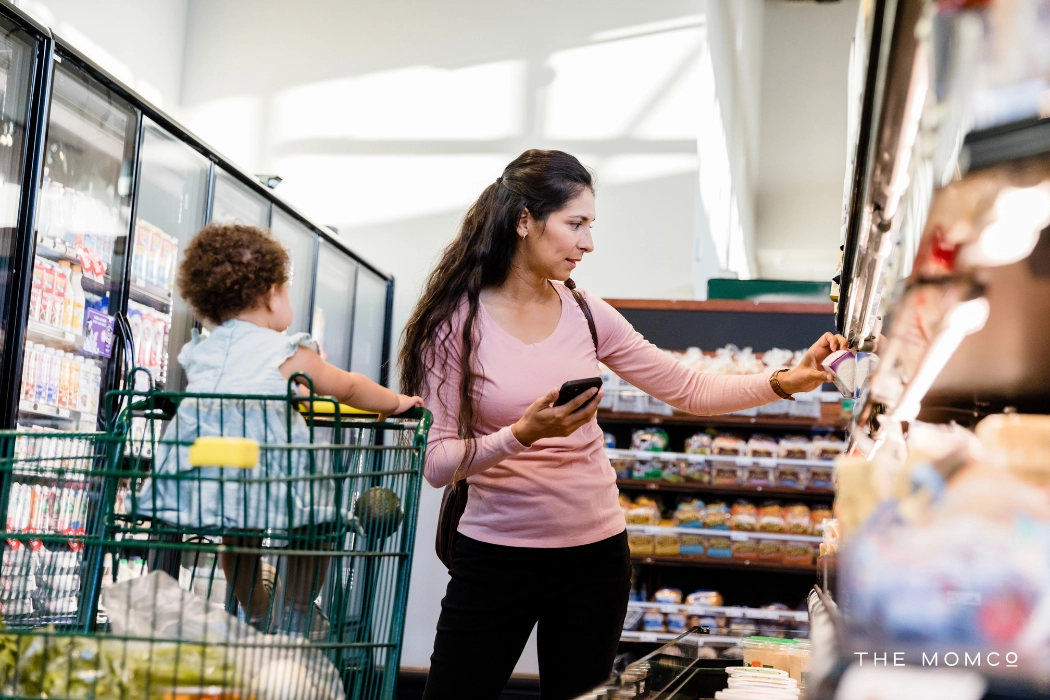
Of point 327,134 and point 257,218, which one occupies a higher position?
point 327,134

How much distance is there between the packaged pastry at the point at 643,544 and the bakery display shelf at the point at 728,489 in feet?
0.72

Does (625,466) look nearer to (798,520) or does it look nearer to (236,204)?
(798,520)

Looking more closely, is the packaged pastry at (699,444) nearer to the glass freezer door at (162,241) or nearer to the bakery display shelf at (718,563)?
the bakery display shelf at (718,563)

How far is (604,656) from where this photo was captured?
2002mm

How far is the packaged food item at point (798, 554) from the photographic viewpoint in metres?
4.52

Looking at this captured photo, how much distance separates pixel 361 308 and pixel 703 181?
6.98 ft

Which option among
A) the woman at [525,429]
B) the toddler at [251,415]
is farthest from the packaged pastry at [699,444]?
the toddler at [251,415]

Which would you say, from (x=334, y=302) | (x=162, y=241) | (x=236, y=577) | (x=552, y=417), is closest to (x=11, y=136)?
(x=162, y=241)

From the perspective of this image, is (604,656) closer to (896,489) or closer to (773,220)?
(896,489)

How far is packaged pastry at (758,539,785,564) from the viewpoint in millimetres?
4531

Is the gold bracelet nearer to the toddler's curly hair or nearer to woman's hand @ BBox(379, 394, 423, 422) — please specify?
woman's hand @ BBox(379, 394, 423, 422)

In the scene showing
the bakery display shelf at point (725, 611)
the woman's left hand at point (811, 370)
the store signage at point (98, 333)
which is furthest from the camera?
the bakery display shelf at point (725, 611)

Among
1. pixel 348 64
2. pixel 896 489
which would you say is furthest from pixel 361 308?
pixel 896 489

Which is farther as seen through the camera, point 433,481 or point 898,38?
point 433,481
